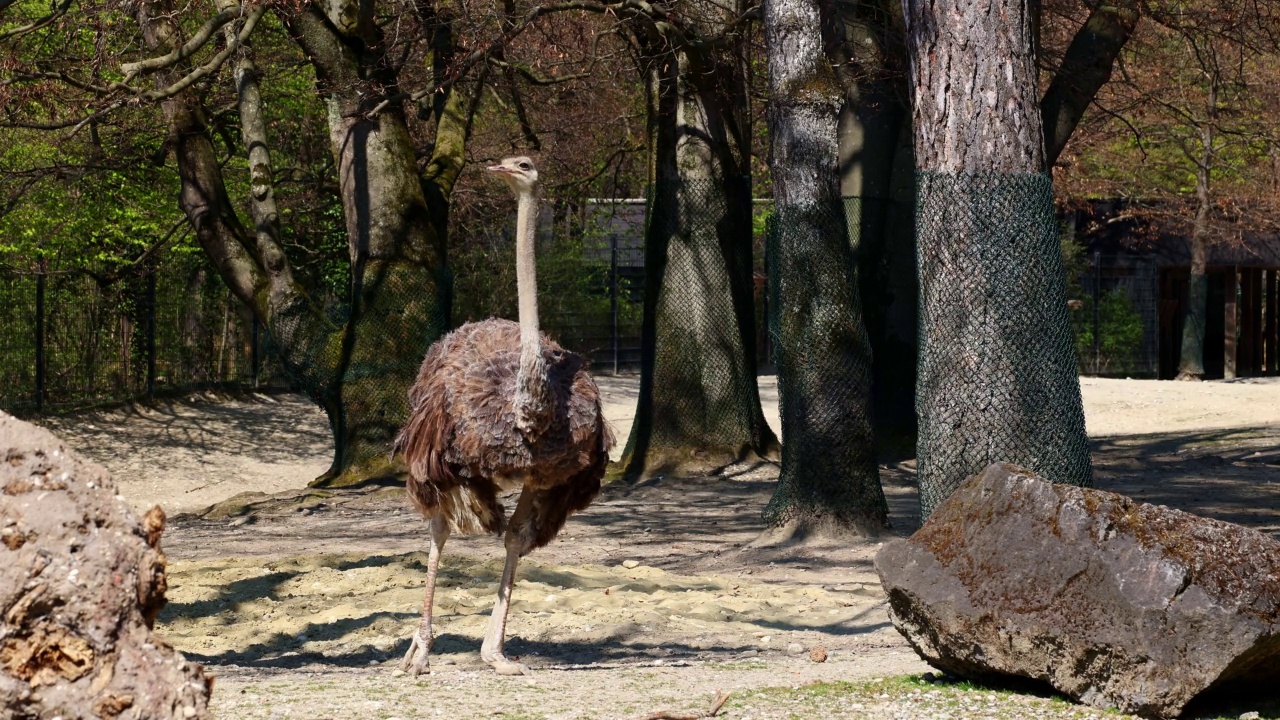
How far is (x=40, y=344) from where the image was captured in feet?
61.0

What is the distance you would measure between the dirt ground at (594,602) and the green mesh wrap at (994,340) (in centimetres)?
109

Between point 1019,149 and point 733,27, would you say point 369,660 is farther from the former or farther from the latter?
point 733,27

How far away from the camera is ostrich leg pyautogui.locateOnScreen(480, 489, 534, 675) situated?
671 centimetres

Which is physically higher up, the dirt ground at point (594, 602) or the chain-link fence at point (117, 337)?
the chain-link fence at point (117, 337)

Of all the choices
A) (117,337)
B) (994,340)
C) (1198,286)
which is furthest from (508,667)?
(1198,286)

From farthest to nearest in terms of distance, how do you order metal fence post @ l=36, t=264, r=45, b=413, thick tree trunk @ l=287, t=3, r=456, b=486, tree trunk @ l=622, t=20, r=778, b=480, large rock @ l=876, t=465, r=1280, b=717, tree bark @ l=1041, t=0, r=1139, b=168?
metal fence post @ l=36, t=264, r=45, b=413
thick tree trunk @ l=287, t=3, r=456, b=486
tree trunk @ l=622, t=20, r=778, b=480
tree bark @ l=1041, t=0, r=1139, b=168
large rock @ l=876, t=465, r=1280, b=717

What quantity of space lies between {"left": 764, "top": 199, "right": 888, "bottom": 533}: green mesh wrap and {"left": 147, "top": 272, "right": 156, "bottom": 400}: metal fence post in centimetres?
1224

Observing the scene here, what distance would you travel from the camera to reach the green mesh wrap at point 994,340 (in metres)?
7.69

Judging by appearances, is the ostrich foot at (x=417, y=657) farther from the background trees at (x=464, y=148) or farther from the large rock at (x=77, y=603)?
the background trees at (x=464, y=148)

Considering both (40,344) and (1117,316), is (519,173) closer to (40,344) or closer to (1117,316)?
(40,344)

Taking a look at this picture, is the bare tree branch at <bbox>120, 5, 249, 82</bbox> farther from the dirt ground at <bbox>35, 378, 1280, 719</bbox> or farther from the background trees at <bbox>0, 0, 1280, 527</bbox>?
the dirt ground at <bbox>35, 378, 1280, 719</bbox>

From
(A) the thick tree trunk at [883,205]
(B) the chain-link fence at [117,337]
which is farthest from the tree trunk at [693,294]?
(B) the chain-link fence at [117,337]

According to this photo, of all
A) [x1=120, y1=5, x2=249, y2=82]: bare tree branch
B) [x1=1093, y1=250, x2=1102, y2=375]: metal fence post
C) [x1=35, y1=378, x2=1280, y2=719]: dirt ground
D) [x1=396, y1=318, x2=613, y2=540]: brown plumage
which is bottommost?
[x1=35, y1=378, x2=1280, y2=719]: dirt ground

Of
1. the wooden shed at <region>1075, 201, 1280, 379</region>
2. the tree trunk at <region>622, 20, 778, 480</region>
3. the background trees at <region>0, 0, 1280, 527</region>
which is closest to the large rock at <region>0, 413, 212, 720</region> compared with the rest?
the background trees at <region>0, 0, 1280, 527</region>
